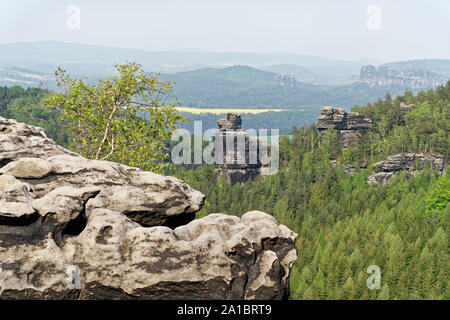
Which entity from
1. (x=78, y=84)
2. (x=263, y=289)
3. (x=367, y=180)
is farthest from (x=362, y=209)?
(x=263, y=289)

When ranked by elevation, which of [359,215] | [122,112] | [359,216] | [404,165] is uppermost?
[122,112]

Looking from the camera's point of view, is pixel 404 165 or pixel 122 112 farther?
pixel 404 165

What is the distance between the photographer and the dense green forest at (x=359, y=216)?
3893 inches

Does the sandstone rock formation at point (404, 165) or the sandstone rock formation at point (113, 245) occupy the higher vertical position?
the sandstone rock formation at point (113, 245)

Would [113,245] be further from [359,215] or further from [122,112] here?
[359,215]

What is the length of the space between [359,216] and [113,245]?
132350 mm

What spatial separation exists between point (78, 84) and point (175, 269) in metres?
21.0

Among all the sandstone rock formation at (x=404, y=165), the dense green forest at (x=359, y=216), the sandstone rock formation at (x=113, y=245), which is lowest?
the dense green forest at (x=359, y=216)

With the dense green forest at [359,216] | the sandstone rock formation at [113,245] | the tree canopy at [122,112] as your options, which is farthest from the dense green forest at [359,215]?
the sandstone rock formation at [113,245]

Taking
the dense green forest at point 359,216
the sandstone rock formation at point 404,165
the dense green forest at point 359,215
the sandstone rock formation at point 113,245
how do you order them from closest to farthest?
the sandstone rock formation at point 113,245, the dense green forest at point 359,215, the dense green forest at point 359,216, the sandstone rock formation at point 404,165

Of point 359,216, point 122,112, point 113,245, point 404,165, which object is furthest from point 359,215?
point 113,245

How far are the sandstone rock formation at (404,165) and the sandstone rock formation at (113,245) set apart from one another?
165 metres

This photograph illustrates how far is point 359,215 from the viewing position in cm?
15100

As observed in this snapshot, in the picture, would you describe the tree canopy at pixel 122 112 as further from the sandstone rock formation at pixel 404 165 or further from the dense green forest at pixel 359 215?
the sandstone rock formation at pixel 404 165
